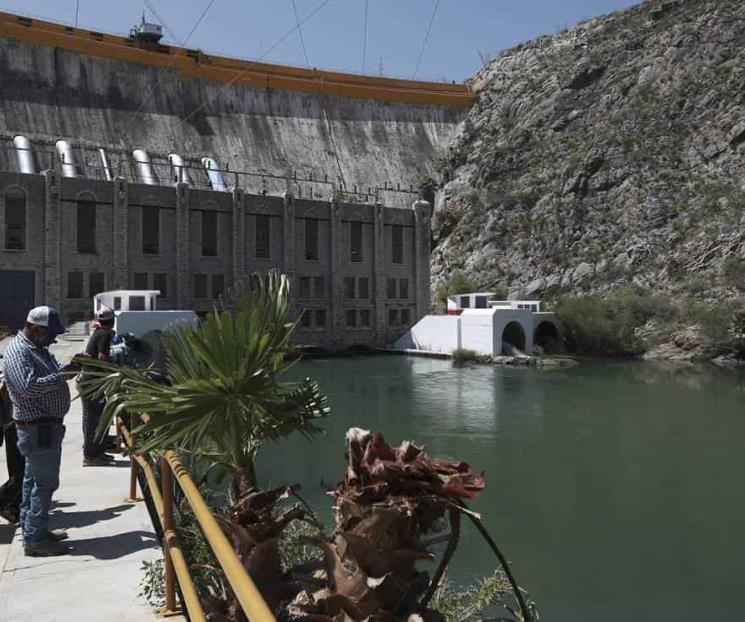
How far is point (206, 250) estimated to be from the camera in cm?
4747

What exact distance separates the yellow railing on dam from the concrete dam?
0.11m

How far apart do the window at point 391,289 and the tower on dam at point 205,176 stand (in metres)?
0.11

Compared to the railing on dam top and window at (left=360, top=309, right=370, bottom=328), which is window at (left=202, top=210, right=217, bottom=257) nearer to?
the railing on dam top

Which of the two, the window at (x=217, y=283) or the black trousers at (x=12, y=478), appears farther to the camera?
the window at (x=217, y=283)

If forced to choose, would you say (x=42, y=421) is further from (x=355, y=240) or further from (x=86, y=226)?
(x=355, y=240)

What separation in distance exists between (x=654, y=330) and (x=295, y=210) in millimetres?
26779

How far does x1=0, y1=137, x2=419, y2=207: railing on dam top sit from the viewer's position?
1971 inches

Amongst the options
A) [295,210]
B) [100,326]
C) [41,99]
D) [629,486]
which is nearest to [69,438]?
[100,326]

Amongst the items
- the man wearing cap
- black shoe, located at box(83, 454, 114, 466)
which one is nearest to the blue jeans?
the man wearing cap

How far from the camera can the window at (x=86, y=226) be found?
42.7m

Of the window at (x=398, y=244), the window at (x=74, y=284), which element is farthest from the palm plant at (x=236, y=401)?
the window at (x=398, y=244)

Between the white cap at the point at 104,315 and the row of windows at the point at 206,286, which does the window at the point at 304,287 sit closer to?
the row of windows at the point at 206,286

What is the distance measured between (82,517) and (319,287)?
147ft

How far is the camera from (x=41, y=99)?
2331 inches
